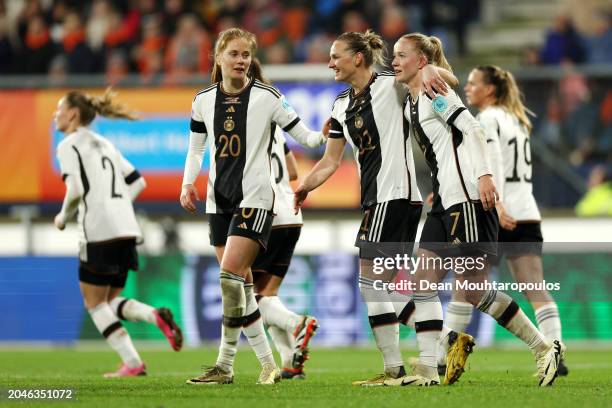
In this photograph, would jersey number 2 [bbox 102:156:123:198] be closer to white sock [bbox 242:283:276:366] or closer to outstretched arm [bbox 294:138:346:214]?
white sock [bbox 242:283:276:366]

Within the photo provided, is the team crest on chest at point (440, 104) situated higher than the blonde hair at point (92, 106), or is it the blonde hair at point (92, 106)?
the team crest on chest at point (440, 104)

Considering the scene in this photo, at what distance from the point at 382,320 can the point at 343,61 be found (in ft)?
5.49

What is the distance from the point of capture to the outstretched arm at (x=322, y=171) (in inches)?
320

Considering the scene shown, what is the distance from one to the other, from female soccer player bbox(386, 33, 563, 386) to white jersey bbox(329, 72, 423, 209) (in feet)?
0.31

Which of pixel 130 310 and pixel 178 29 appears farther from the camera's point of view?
pixel 178 29

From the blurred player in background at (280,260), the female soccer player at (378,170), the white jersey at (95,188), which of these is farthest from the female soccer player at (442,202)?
the white jersey at (95,188)

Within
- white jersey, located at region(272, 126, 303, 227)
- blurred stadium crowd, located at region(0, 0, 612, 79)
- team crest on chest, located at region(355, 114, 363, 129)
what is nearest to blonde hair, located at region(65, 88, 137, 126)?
white jersey, located at region(272, 126, 303, 227)

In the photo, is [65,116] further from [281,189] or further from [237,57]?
[237,57]

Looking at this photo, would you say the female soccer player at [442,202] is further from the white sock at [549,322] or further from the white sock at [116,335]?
the white sock at [116,335]

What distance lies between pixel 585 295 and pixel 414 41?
21.0 ft

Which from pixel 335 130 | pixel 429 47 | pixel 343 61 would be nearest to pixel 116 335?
pixel 335 130

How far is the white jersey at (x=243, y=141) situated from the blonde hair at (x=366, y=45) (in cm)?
60

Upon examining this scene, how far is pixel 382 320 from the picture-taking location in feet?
26.1

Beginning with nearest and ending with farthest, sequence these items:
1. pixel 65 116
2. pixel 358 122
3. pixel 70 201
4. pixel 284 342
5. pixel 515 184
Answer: pixel 358 122, pixel 284 342, pixel 515 184, pixel 70 201, pixel 65 116
